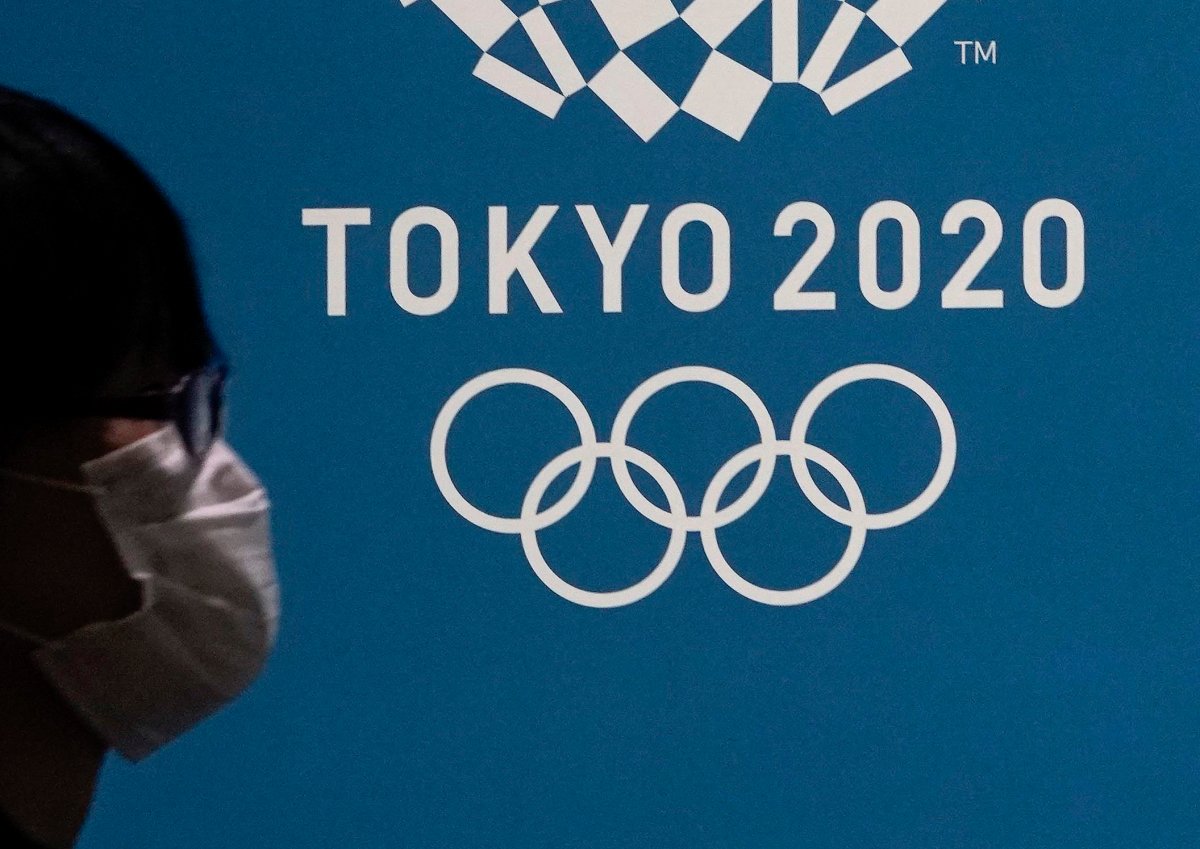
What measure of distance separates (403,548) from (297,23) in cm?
54

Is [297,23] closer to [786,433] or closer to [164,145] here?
[164,145]

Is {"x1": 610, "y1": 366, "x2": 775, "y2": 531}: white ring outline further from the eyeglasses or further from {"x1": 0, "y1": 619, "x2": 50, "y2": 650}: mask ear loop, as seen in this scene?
→ {"x1": 0, "y1": 619, "x2": 50, "y2": 650}: mask ear loop

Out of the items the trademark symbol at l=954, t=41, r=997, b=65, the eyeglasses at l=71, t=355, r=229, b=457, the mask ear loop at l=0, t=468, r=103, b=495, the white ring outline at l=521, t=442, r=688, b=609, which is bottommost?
the white ring outline at l=521, t=442, r=688, b=609

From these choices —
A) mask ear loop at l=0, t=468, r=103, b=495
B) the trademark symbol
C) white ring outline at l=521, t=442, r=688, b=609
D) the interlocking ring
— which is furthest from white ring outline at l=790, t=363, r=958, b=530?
mask ear loop at l=0, t=468, r=103, b=495

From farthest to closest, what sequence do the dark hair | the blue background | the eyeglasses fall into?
the blue background < the eyeglasses < the dark hair

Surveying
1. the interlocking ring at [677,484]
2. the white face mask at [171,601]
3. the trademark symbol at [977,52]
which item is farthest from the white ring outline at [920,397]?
the white face mask at [171,601]

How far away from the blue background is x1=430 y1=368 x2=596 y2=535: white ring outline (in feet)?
0.04

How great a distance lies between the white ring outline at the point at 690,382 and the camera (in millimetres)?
1558

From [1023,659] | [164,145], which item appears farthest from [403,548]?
[1023,659]

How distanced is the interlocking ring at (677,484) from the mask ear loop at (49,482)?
678 mm

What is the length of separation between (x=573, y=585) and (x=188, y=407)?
2.26ft

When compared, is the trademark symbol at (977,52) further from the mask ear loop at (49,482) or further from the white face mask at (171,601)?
the mask ear loop at (49,482)

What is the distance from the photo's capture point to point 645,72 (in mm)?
1571

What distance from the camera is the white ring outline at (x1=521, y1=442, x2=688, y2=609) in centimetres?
157
